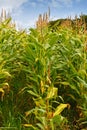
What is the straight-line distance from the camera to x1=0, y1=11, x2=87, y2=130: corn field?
571 centimetres

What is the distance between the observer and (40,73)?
19.5 feet

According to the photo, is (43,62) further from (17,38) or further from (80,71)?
(17,38)

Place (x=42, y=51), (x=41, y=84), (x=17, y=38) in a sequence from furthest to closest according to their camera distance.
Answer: (x=17, y=38), (x=42, y=51), (x=41, y=84)

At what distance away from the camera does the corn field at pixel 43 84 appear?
18.7ft

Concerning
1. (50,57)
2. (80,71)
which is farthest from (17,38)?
(80,71)

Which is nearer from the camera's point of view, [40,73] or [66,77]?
[40,73]

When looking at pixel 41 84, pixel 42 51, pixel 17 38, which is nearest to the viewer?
pixel 41 84

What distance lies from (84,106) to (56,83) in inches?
31.6

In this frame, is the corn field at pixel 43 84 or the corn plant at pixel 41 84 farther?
the corn field at pixel 43 84

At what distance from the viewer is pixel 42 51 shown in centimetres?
617

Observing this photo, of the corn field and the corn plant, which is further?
the corn field

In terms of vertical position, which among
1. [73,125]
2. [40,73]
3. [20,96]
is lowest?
[73,125]

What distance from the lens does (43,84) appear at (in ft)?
19.0

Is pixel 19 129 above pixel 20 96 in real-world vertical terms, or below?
below
